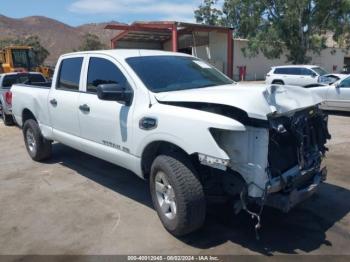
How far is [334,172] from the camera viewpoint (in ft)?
20.2

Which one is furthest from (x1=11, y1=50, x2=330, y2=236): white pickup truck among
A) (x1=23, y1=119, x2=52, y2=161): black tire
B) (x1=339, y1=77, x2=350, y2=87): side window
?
(x1=339, y1=77, x2=350, y2=87): side window

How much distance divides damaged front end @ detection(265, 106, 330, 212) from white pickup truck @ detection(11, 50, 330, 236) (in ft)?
0.04

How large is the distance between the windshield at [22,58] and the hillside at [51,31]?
7917cm

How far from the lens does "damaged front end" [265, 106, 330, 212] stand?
3.79m

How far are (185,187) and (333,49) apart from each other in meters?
42.4

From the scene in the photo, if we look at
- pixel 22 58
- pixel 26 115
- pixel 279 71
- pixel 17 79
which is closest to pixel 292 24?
pixel 279 71

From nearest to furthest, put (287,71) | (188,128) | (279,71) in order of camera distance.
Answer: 1. (188,128)
2. (287,71)
3. (279,71)

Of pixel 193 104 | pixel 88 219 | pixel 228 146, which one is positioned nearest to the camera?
pixel 228 146

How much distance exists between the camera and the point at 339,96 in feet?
39.3

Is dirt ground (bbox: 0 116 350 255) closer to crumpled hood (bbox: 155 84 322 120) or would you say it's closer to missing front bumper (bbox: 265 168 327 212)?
missing front bumper (bbox: 265 168 327 212)

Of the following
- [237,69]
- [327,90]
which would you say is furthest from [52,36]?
[327,90]

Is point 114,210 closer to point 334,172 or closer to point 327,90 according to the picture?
point 334,172

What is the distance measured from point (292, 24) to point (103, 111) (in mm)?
30726

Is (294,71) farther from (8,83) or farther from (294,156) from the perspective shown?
(294,156)
